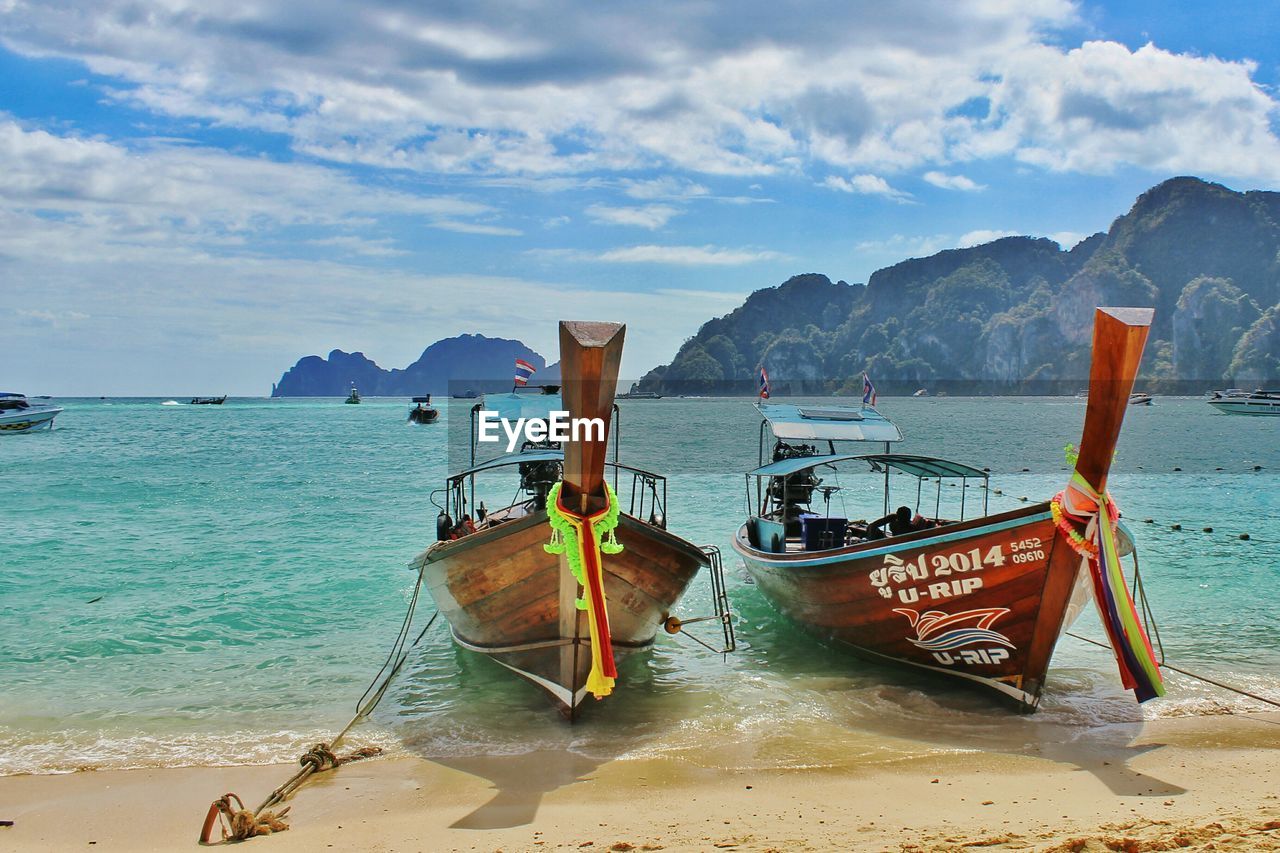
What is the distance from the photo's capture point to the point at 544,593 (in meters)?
8.70

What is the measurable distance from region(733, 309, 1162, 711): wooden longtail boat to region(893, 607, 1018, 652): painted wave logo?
0.04 feet

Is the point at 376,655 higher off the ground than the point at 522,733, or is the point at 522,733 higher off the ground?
the point at 522,733

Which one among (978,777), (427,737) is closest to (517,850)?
(427,737)

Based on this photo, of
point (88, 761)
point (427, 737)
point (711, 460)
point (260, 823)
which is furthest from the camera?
point (711, 460)

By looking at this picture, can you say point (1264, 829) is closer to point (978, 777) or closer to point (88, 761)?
point (978, 777)

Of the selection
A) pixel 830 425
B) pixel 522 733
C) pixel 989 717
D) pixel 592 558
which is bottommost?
pixel 522 733

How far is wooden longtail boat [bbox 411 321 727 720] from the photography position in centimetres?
713

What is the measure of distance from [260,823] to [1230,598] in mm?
14148

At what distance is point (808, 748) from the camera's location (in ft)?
27.3

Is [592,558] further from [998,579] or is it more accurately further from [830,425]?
[830,425]

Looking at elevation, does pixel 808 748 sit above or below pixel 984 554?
below

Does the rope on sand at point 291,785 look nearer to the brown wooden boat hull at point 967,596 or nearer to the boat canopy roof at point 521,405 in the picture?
the boat canopy roof at point 521,405

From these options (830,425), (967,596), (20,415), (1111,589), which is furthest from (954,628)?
(20,415)
